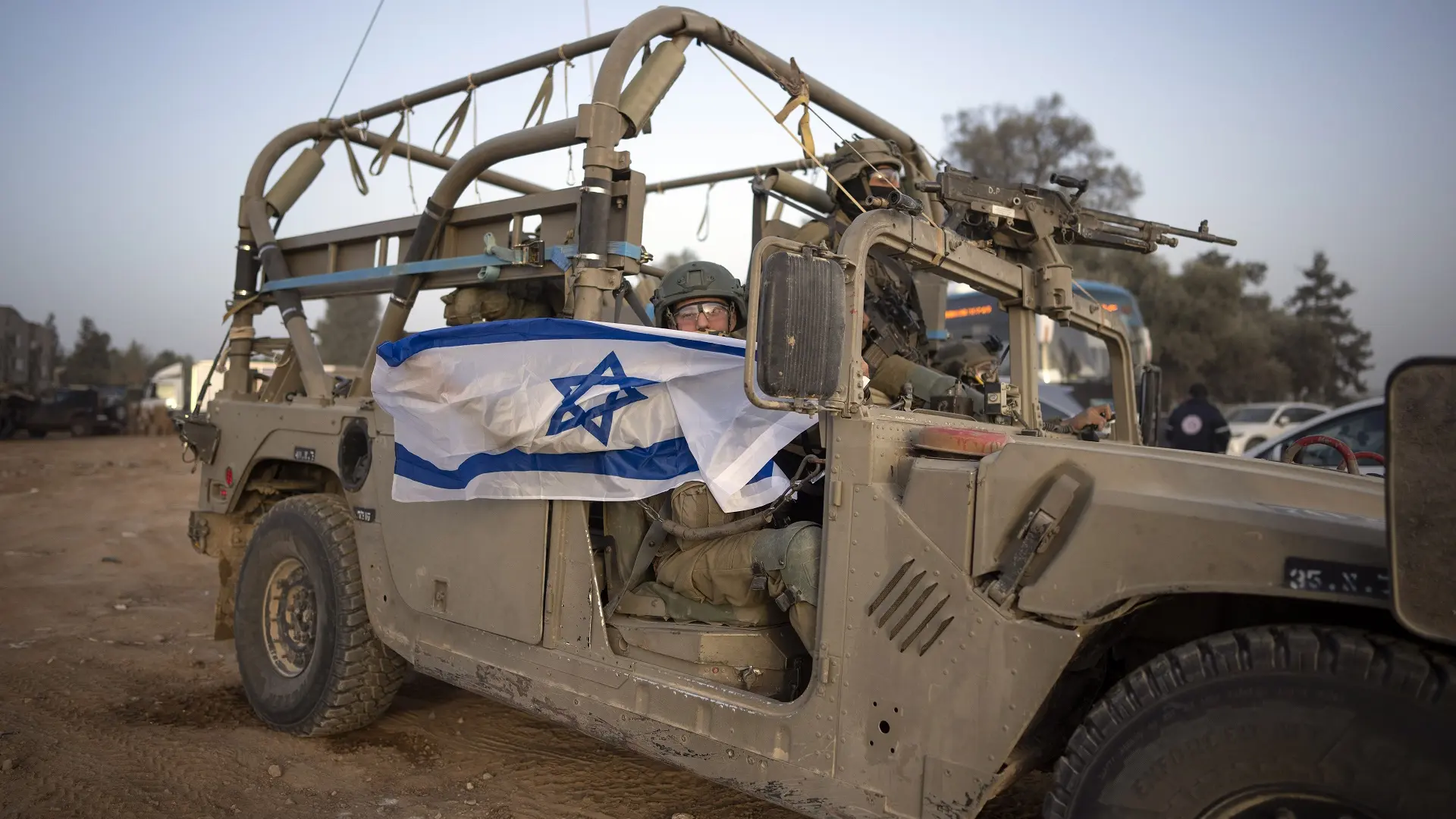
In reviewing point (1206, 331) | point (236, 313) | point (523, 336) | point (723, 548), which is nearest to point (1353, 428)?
point (723, 548)

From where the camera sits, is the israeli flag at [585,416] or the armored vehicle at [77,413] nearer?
the israeli flag at [585,416]

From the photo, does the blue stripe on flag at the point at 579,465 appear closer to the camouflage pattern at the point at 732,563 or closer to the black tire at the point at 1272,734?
the camouflage pattern at the point at 732,563

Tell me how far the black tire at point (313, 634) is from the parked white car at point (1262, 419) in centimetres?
1615

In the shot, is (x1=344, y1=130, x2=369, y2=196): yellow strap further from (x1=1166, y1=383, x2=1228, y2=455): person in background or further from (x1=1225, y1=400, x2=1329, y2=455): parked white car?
(x1=1225, y1=400, x2=1329, y2=455): parked white car

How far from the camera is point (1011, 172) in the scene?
3431 centimetres

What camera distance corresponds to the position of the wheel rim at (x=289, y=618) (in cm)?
434

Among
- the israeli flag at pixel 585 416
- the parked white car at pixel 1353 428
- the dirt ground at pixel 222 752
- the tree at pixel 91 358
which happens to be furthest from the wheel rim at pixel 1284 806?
the tree at pixel 91 358

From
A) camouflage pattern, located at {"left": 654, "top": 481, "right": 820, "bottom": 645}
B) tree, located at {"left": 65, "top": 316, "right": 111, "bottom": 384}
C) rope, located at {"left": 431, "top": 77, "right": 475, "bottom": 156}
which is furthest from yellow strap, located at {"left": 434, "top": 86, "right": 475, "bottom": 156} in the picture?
tree, located at {"left": 65, "top": 316, "right": 111, "bottom": 384}

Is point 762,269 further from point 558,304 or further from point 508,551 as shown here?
point 558,304

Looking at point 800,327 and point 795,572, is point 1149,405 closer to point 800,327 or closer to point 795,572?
point 795,572

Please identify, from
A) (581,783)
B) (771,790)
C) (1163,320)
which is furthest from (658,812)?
(1163,320)

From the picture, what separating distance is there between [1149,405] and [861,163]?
1.69m

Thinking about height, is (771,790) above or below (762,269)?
below

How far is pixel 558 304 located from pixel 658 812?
2.21 m
